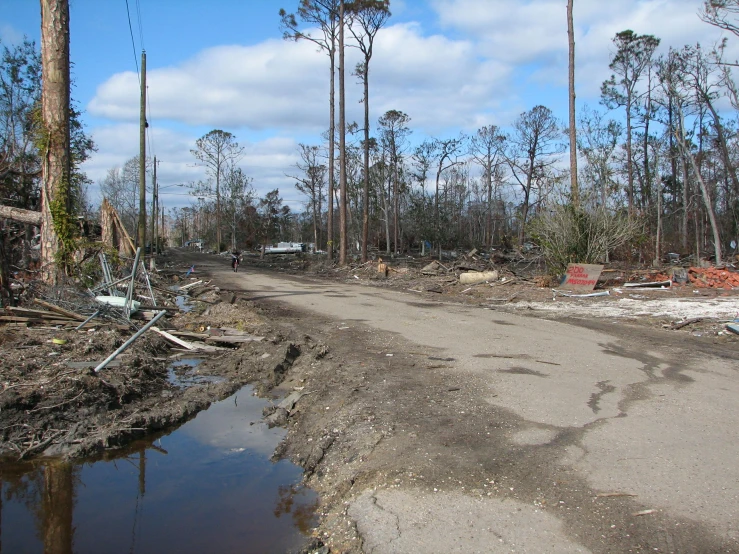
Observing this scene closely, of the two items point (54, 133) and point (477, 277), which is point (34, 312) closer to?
point (54, 133)

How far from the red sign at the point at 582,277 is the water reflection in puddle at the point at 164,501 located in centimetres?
1327

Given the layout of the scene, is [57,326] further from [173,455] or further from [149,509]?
[149,509]

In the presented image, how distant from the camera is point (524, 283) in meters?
18.7

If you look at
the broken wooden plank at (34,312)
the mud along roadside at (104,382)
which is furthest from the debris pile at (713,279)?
the broken wooden plank at (34,312)

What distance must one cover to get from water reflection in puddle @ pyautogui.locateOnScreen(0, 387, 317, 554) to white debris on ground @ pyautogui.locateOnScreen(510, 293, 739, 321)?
10.2m

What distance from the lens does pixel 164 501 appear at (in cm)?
461

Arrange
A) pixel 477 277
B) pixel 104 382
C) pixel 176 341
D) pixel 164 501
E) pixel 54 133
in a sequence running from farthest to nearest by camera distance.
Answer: pixel 477 277, pixel 54 133, pixel 176 341, pixel 104 382, pixel 164 501

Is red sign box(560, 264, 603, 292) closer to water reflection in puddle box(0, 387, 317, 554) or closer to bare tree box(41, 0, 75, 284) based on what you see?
water reflection in puddle box(0, 387, 317, 554)

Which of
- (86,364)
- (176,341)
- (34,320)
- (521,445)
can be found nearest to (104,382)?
(86,364)

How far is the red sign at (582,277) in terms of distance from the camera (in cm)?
1672

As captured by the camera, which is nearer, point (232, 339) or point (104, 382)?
point (104, 382)

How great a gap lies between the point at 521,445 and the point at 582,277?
13.3 meters

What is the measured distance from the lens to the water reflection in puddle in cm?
396

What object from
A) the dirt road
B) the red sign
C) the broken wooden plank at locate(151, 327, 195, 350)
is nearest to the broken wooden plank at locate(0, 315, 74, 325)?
the broken wooden plank at locate(151, 327, 195, 350)
